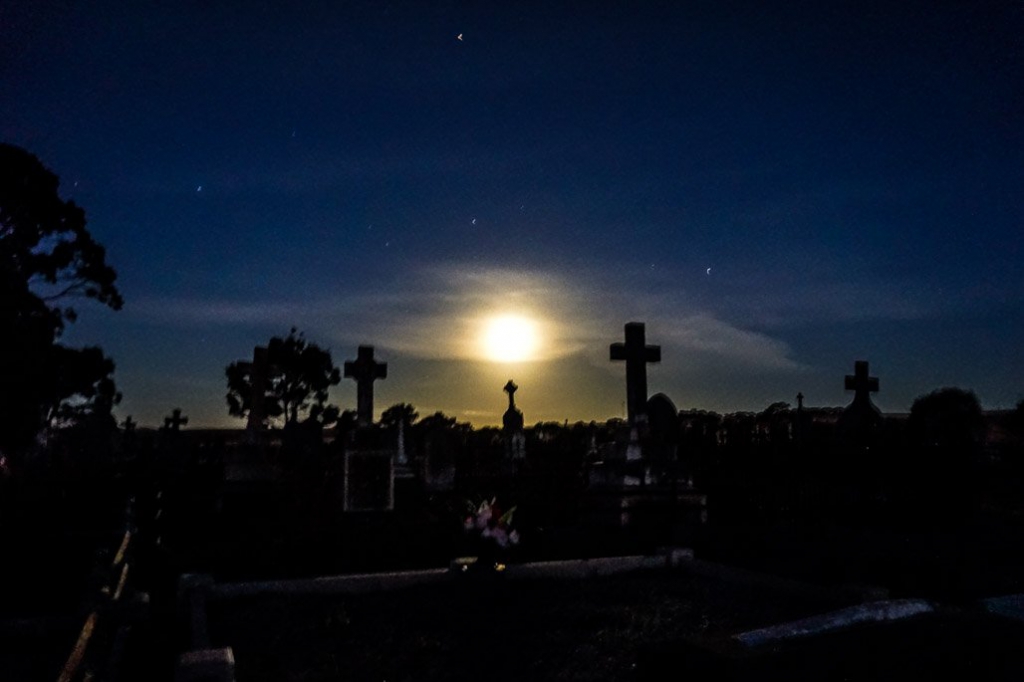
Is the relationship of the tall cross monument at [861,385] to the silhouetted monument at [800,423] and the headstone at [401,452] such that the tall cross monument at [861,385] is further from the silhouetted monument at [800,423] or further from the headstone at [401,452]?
the headstone at [401,452]

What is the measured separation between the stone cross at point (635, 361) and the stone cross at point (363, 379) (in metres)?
7.75

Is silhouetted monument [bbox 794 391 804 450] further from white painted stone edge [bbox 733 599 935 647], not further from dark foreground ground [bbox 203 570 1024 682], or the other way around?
white painted stone edge [bbox 733 599 935 647]

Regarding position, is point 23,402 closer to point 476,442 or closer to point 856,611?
point 476,442

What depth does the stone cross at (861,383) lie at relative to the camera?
20.9 metres

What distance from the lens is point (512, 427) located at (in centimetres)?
2048

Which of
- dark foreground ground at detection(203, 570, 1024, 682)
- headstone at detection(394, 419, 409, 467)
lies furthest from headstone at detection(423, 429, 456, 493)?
dark foreground ground at detection(203, 570, 1024, 682)

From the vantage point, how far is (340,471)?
46.1 feet

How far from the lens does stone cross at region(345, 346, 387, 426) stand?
2091cm

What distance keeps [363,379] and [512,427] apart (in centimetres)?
390

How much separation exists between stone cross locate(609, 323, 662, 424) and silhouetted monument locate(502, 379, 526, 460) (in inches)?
214

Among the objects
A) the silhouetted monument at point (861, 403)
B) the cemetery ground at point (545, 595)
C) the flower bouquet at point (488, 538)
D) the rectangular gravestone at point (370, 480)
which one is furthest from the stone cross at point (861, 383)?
the flower bouquet at point (488, 538)

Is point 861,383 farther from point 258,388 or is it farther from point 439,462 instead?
point 258,388

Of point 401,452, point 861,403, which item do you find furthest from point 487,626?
point 861,403

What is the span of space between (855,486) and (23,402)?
19399mm
